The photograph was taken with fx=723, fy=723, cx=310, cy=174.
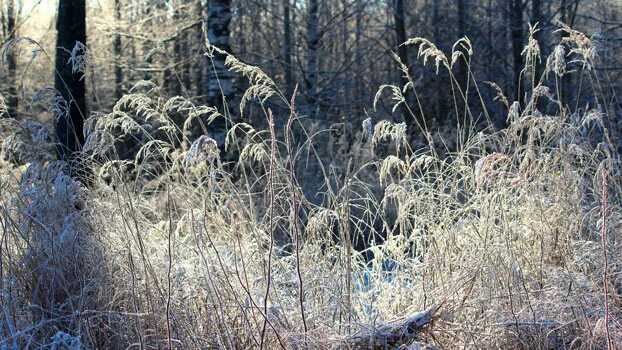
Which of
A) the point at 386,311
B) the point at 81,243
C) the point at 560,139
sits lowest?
the point at 386,311

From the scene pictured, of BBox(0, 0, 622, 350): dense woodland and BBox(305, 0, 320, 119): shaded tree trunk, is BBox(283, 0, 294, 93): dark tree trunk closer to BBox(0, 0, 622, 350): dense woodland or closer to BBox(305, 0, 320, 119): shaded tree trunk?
BBox(305, 0, 320, 119): shaded tree trunk

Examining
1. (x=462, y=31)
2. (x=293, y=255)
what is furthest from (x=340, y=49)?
(x=293, y=255)

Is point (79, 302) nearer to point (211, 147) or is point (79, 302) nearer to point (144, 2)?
point (211, 147)

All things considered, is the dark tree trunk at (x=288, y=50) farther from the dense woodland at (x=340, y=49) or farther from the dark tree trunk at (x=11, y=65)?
the dark tree trunk at (x=11, y=65)

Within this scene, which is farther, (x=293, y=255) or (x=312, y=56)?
(x=312, y=56)

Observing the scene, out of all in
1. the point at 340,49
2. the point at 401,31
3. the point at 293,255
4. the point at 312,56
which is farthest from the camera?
the point at 340,49

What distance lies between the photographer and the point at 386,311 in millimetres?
3250

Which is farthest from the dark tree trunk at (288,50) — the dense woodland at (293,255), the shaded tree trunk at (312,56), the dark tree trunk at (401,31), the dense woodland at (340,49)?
the dense woodland at (293,255)

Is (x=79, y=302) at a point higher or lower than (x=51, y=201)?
lower

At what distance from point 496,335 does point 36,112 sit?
16.9 meters

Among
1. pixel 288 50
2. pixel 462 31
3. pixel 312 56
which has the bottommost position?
pixel 312 56

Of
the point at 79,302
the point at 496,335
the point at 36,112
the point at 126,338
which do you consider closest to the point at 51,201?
the point at 79,302

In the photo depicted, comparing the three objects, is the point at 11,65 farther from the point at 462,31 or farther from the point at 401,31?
the point at 462,31

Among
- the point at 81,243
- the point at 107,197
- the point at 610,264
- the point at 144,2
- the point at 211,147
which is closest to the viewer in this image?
the point at 211,147
